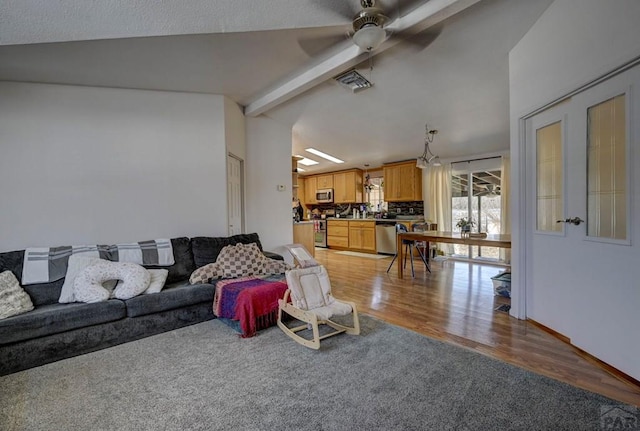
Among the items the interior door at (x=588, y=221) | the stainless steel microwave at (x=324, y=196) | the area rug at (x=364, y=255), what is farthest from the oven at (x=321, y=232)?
the interior door at (x=588, y=221)

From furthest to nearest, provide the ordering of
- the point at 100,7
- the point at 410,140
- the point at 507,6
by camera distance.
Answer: the point at 410,140
the point at 507,6
the point at 100,7

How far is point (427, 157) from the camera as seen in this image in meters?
4.93

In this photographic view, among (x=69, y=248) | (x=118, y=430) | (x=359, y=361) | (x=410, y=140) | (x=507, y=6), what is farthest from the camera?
(x=410, y=140)

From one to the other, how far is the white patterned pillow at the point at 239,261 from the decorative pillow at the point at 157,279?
0.54 m

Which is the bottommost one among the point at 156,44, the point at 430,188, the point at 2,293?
the point at 2,293

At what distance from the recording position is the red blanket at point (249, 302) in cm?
255

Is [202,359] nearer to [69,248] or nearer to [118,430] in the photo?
→ [118,430]

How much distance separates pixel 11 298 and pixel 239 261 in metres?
1.81

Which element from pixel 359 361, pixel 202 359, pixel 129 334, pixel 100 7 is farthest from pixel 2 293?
pixel 359 361

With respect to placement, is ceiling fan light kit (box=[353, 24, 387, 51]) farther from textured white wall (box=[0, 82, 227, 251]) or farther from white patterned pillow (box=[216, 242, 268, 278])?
white patterned pillow (box=[216, 242, 268, 278])

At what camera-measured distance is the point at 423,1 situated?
2.22 metres

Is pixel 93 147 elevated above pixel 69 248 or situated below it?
above

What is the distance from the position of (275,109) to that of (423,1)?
2757 mm

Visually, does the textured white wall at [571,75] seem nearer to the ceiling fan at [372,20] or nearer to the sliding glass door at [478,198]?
the ceiling fan at [372,20]
